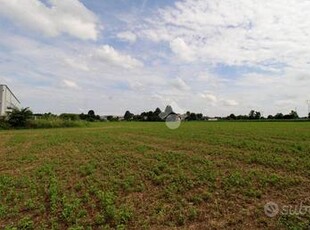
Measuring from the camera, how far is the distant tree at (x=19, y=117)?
4597cm

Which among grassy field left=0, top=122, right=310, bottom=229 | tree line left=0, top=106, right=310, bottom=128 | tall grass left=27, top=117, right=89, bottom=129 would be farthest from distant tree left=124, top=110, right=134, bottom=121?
grassy field left=0, top=122, right=310, bottom=229

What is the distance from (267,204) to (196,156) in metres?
6.56

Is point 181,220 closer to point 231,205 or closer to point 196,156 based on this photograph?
point 231,205

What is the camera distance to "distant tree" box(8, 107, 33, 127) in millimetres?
45969

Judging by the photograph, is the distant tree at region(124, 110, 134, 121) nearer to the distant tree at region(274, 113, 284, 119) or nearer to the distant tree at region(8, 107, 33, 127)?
the distant tree at region(274, 113, 284, 119)

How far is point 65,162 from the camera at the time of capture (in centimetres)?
1423

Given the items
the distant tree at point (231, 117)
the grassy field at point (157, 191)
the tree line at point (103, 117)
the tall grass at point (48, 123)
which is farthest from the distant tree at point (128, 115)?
the grassy field at point (157, 191)

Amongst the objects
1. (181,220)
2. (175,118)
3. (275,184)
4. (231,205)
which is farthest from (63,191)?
(175,118)

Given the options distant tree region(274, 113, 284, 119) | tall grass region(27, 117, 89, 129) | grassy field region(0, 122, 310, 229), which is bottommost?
grassy field region(0, 122, 310, 229)

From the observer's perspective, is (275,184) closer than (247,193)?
No

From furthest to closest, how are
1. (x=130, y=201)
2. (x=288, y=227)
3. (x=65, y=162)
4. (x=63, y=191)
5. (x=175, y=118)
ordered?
(x=175, y=118) < (x=65, y=162) < (x=63, y=191) < (x=130, y=201) < (x=288, y=227)

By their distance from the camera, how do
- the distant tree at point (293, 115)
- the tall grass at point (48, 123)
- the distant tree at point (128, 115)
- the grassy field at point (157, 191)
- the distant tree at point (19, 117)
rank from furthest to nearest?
the distant tree at point (128, 115) < the distant tree at point (293, 115) < the tall grass at point (48, 123) < the distant tree at point (19, 117) < the grassy field at point (157, 191)

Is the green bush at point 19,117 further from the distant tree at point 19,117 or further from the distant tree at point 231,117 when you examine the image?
the distant tree at point 231,117

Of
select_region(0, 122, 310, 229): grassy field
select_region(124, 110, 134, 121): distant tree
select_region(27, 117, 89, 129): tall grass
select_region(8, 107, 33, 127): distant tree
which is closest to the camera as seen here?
select_region(0, 122, 310, 229): grassy field
